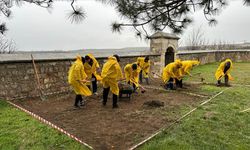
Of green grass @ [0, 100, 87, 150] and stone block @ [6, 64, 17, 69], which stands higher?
stone block @ [6, 64, 17, 69]

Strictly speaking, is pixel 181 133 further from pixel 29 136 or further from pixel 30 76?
pixel 30 76

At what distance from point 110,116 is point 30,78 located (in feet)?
12.1

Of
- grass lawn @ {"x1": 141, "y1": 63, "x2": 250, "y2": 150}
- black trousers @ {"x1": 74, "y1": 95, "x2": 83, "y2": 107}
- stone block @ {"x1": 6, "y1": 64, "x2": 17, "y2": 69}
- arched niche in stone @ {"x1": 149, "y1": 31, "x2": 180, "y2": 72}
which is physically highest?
arched niche in stone @ {"x1": 149, "y1": 31, "x2": 180, "y2": 72}

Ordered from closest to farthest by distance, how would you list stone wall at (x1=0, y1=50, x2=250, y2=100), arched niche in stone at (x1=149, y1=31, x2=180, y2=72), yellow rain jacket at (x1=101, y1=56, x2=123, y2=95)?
yellow rain jacket at (x1=101, y1=56, x2=123, y2=95) → stone wall at (x1=0, y1=50, x2=250, y2=100) → arched niche in stone at (x1=149, y1=31, x2=180, y2=72)

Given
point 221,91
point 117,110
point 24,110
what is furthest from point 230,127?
point 24,110

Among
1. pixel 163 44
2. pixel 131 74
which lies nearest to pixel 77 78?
pixel 131 74

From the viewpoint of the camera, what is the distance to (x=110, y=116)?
6211 millimetres

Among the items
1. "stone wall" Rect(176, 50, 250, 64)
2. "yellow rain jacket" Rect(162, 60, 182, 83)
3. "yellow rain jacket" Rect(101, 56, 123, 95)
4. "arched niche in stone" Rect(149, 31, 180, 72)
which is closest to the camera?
"yellow rain jacket" Rect(101, 56, 123, 95)

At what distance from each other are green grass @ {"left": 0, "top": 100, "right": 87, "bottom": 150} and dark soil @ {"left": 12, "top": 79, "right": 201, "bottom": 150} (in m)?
0.34

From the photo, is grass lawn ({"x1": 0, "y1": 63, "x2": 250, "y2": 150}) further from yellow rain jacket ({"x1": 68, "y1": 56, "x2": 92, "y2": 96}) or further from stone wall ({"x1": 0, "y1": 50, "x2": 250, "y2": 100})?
yellow rain jacket ({"x1": 68, "y1": 56, "x2": 92, "y2": 96})

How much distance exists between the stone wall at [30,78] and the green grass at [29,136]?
193cm

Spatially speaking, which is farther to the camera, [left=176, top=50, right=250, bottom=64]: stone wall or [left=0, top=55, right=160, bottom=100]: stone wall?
[left=176, top=50, right=250, bottom=64]: stone wall

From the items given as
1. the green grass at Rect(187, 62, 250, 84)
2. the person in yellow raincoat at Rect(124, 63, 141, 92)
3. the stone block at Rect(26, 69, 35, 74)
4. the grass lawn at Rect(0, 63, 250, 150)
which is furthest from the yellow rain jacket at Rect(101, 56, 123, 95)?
the green grass at Rect(187, 62, 250, 84)

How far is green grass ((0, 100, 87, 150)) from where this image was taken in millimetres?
4430
